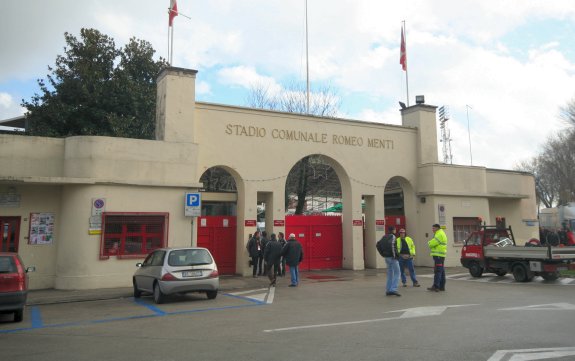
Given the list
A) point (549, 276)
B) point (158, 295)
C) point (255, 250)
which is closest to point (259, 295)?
point (158, 295)

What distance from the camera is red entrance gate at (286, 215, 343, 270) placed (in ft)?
64.8

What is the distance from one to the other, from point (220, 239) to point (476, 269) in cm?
988

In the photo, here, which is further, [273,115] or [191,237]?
[273,115]

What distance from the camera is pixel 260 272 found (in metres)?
17.9

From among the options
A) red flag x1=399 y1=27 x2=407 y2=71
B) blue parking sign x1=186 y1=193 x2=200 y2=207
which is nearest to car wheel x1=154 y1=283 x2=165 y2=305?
blue parking sign x1=186 y1=193 x2=200 y2=207

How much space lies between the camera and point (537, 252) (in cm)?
1498

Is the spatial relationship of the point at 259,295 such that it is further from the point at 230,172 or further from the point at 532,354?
the point at 532,354

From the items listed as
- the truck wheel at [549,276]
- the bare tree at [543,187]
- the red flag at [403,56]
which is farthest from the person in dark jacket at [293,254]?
the bare tree at [543,187]

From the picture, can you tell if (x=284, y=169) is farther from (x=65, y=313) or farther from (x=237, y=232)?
(x=65, y=313)

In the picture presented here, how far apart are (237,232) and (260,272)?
1.89m

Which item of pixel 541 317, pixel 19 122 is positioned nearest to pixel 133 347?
pixel 541 317

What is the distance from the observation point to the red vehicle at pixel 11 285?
8.95 meters

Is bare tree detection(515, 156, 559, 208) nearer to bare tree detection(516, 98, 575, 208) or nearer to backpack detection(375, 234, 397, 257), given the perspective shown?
bare tree detection(516, 98, 575, 208)

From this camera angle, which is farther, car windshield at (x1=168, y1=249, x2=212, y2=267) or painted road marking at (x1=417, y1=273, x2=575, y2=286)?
painted road marking at (x1=417, y1=273, x2=575, y2=286)
